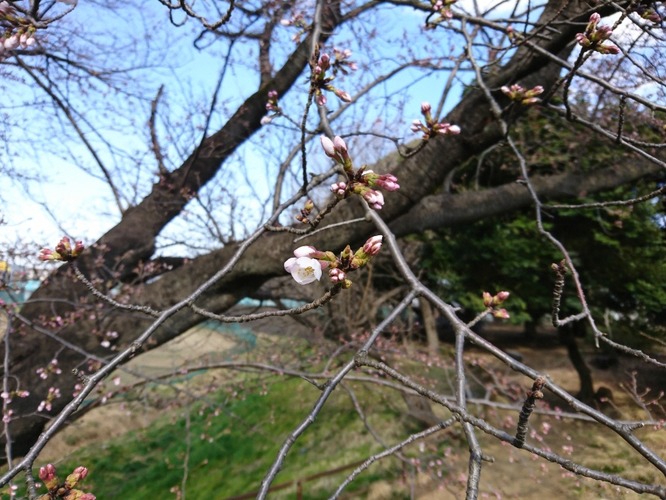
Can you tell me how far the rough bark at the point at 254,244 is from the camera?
3.13m

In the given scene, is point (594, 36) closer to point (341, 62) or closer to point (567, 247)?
point (341, 62)

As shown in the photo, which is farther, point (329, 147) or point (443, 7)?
point (443, 7)

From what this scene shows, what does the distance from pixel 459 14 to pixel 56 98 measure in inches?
152

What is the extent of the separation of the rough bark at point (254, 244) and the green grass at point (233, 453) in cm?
140

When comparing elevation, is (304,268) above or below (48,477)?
above

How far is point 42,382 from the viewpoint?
3.18 metres

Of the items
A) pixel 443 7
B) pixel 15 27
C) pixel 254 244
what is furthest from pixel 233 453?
pixel 443 7

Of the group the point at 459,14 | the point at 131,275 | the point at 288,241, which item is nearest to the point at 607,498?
the point at 288,241

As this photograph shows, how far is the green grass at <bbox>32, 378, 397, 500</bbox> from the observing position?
178 inches

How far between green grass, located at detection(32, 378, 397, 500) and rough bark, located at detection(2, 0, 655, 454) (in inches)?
54.9

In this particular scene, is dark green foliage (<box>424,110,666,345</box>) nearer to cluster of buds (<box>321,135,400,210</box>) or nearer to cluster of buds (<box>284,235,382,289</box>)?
cluster of buds (<box>321,135,400,210</box>)

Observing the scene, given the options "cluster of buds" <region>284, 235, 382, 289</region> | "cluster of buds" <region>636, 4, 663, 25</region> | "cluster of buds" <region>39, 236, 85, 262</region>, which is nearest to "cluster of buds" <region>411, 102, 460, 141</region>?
"cluster of buds" <region>284, 235, 382, 289</region>

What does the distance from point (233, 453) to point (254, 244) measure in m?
3.44

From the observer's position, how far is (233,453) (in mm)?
5371
